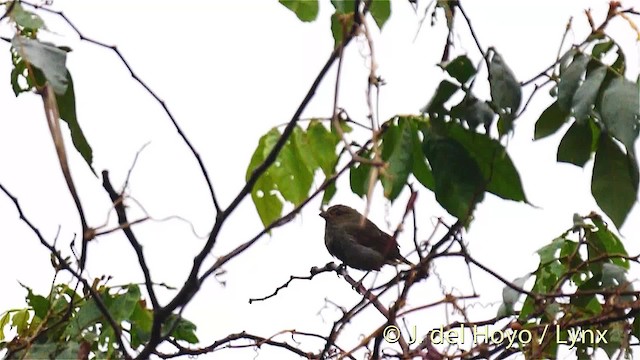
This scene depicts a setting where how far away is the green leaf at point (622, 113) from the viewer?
1.51 m

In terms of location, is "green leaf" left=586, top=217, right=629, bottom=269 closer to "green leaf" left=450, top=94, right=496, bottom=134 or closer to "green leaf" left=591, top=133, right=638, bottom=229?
"green leaf" left=591, top=133, right=638, bottom=229

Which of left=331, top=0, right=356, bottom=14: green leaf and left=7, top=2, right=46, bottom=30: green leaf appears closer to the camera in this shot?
left=7, top=2, right=46, bottom=30: green leaf

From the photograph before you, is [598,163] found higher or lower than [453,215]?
higher

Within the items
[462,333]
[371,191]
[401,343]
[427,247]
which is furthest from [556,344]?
[371,191]

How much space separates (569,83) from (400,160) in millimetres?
336

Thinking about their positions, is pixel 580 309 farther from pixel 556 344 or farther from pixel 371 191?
pixel 371 191

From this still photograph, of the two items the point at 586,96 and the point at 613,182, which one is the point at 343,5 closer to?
the point at 586,96

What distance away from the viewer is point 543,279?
7.92ft

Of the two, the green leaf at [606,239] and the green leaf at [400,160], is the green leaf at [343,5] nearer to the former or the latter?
the green leaf at [400,160]

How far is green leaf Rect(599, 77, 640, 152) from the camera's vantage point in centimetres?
151

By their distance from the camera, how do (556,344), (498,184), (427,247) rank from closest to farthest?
(498,184), (427,247), (556,344)

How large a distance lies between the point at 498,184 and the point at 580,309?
0.74m

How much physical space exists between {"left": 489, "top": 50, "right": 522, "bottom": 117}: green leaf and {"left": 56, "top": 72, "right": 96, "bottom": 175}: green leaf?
0.65 meters

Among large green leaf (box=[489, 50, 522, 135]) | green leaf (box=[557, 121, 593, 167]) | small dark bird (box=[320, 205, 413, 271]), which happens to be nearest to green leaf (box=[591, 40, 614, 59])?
green leaf (box=[557, 121, 593, 167])
